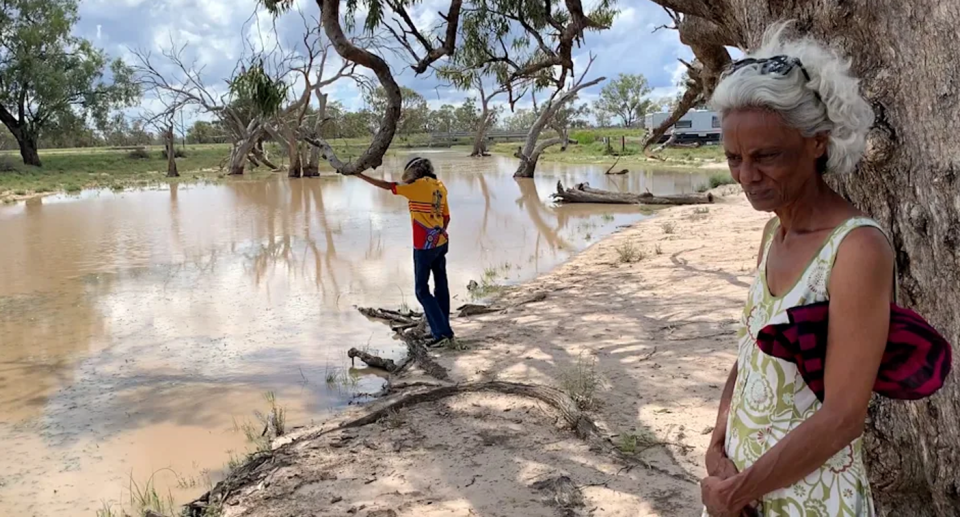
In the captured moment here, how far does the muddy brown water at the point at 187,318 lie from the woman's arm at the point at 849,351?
10.4ft

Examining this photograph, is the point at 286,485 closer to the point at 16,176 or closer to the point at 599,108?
the point at 16,176

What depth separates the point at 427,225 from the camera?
5078 mm

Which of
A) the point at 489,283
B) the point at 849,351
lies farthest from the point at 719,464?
the point at 489,283

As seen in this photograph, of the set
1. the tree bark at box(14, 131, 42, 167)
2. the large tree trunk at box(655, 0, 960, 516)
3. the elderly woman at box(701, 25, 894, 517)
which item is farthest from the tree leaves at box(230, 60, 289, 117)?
the tree bark at box(14, 131, 42, 167)

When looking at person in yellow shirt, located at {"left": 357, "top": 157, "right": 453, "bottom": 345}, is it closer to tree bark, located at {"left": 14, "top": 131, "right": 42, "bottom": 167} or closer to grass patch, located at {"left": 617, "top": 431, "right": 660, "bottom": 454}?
grass patch, located at {"left": 617, "top": 431, "right": 660, "bottom": 454}

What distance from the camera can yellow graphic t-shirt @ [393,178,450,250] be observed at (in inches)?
198

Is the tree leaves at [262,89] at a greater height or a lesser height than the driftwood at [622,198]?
greater

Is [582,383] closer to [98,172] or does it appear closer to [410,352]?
[410,352]

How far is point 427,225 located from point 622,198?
11777 millimetres

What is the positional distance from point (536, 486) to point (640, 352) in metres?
2.10

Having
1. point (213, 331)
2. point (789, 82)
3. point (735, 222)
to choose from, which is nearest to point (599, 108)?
point (735, 222)

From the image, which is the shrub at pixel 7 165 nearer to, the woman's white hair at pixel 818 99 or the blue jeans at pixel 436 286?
the blue jeans at pixel 436 286

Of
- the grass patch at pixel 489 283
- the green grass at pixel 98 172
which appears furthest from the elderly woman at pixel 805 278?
the green grass at pixel 98 172

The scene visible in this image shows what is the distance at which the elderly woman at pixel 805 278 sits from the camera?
104 cm
